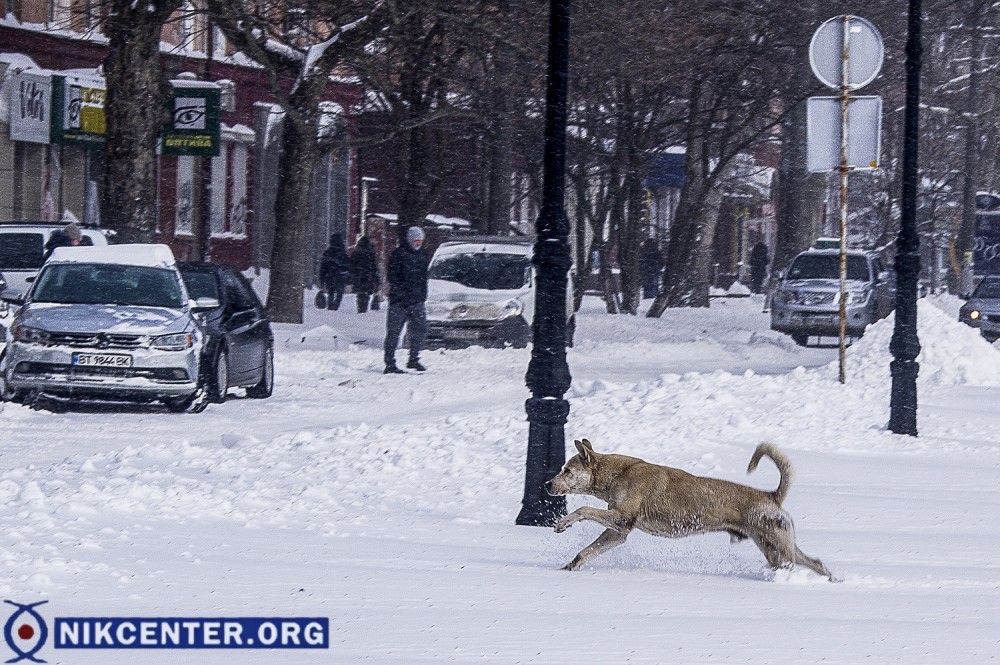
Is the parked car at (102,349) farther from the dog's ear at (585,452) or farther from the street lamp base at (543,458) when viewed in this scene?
the dog's ear at (585,452)

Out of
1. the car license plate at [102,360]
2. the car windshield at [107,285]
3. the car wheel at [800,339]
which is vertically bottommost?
the car license plate at [102,360]

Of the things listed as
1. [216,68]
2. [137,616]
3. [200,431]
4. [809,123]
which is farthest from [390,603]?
[216,68]

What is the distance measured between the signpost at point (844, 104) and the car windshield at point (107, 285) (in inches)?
258

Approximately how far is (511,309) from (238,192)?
852 inches

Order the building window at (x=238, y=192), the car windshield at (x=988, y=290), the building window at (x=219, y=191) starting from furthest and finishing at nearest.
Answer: the building window at (x=238, y=192)
the building window at (x=219, y=191)
the car windshield at (x=988, y=290)

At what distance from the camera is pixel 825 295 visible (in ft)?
103

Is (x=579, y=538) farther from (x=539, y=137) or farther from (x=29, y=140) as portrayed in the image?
(x=29, y=140)

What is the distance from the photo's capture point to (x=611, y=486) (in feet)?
27.1

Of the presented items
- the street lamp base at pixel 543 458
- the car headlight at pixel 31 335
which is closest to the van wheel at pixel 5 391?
the car headlight at pixel 31 335

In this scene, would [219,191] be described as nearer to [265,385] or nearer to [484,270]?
[484,270]

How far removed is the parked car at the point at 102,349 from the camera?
52.1ft

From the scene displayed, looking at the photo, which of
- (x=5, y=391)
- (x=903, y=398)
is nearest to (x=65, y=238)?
(x=5, y=391)

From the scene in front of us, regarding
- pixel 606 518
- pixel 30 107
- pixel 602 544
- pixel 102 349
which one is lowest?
pixel 602 544

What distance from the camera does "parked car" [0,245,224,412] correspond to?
15.9 metres
